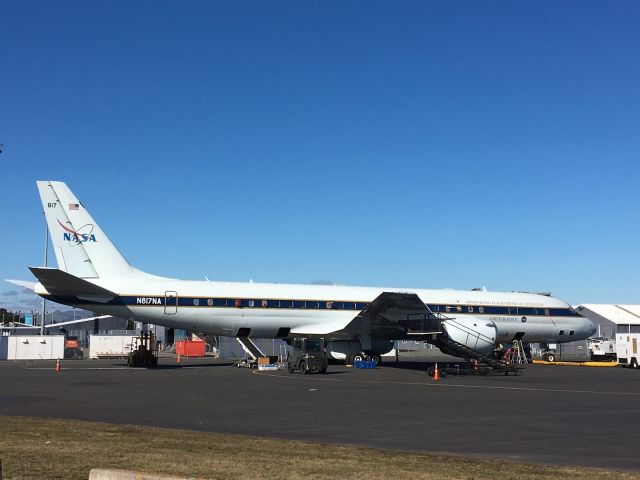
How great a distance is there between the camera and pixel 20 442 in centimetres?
1112

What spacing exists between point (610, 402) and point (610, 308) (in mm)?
72001

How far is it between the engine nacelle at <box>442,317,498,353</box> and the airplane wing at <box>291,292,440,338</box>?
88 centimetres

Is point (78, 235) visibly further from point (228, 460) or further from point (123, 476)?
point (123, 476)

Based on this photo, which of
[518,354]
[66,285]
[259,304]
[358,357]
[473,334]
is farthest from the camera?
[518,354]

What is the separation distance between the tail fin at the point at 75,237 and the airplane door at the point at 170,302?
2.46 metres

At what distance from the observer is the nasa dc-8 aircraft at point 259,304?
35.7 metres

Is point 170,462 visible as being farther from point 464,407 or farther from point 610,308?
point 610,308

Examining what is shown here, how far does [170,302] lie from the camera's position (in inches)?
1436

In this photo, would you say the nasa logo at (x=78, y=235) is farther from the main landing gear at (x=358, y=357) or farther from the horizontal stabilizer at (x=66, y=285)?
the main landing gear at (x=358, y=357)

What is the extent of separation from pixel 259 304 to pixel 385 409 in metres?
21.5

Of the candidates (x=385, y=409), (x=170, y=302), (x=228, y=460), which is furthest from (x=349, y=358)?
(x=228, y=460)

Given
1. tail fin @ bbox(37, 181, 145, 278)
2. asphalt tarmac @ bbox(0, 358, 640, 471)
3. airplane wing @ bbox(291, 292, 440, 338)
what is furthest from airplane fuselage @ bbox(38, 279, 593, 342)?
asphalt tarmac @ bbox(0, 358, 640, 471)

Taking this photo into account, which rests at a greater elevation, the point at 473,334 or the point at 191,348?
the point at 473,334

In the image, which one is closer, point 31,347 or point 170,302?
point 170,302
